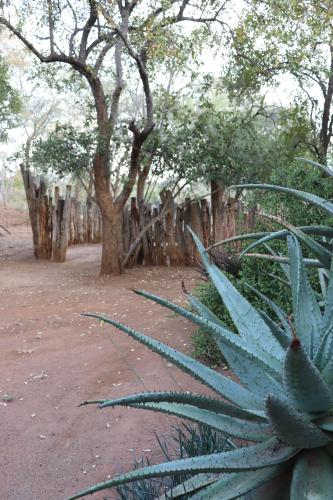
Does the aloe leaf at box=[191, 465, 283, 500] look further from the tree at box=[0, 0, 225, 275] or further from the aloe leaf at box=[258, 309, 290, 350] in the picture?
the tree at box=[0, 0, 225, 275]

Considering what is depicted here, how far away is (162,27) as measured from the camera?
7805 mm

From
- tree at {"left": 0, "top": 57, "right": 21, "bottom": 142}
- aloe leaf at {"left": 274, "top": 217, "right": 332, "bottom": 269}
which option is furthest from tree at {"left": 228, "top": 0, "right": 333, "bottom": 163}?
aloe leaf at {"left": 274, "top": 217, "right": 332, "bottom": 269}

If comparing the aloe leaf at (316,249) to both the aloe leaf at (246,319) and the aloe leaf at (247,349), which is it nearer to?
the aloe leaf at (246,319)

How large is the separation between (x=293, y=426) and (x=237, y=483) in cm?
30

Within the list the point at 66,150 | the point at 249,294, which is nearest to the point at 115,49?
the point at 66,150

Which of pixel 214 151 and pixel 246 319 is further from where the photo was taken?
pixel 214 151

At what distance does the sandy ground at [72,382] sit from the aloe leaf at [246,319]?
127cm

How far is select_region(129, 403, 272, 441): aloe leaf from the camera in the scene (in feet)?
4.25

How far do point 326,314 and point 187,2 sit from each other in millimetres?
8246

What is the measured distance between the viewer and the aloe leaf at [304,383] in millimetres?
979

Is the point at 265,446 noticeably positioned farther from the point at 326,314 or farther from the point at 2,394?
the point at 2,394

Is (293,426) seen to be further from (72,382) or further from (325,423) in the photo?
(72,382)

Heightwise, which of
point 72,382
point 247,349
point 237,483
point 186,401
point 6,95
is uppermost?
point 6,95

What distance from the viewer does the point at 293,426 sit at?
1.06m
